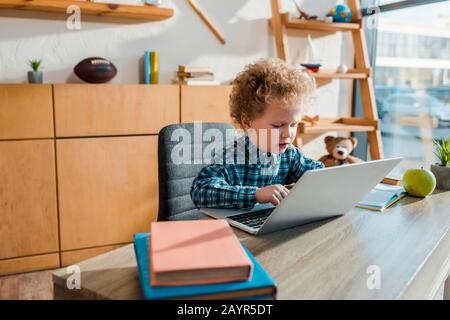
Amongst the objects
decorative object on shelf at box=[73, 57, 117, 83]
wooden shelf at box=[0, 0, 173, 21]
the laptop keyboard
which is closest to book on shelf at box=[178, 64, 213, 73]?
wooden shelf at box=[0, 0, 173, 21]

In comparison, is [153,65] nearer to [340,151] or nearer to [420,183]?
[340,151]

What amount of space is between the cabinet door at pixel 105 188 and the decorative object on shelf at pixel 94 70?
357mm

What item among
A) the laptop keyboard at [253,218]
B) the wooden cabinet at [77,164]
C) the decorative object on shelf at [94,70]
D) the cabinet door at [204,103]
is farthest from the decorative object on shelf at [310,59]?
the laptop keyboard at [253,218]

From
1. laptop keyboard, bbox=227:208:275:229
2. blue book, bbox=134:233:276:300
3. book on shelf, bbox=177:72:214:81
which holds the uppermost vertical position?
book on shelf, bbox=177:72:214:81

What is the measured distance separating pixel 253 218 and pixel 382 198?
49 cm

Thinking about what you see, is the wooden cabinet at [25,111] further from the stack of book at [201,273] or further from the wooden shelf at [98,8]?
the stack of book at [201,273]

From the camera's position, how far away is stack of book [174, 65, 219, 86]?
2817 mm

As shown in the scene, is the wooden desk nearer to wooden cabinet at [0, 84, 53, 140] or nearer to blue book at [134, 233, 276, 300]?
blue book at [134, 233, 276, 300]

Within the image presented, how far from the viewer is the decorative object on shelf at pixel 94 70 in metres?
2.48

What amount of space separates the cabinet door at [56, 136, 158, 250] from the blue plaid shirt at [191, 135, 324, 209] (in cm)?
129

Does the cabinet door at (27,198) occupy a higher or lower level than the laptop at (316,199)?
lower

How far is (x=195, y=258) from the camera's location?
702 millimetres

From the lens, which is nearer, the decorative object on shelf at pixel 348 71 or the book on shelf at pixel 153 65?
the book on shelf at pixel 153 65

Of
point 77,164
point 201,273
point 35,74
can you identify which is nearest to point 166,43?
point 35,74
